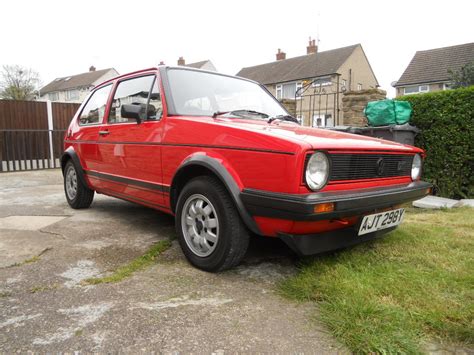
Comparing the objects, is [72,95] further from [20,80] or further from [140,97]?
[140,97]

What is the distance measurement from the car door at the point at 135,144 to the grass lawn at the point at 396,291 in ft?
5.19

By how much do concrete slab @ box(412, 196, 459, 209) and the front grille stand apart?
2460 millimetres

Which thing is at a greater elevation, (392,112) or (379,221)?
(392,112)

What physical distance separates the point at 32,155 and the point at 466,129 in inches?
440

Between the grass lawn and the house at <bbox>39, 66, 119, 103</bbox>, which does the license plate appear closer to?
the grass lawn

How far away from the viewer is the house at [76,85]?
46.6m

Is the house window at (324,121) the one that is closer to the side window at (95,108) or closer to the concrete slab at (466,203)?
the concrete slab at (466,203)

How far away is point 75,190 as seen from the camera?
16.1 feet

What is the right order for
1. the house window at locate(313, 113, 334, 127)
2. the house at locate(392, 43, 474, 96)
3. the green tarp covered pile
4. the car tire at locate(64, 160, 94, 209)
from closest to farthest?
the car tire at locate(64, 160, 94, 209) < the green tarp covered pile < the house window at locate(313, 113, 334, 127) < the house at locate(392, 43, 474, 96)

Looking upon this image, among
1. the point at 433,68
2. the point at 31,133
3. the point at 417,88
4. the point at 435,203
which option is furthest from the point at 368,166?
the point at 433,68

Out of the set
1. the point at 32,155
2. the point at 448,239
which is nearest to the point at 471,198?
the point at 448,239

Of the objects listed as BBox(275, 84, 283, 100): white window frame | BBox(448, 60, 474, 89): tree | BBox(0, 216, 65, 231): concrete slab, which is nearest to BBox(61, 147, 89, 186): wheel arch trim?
BBox(0, 216, 65, 231): concrete slab

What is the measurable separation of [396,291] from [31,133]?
11.7 metres

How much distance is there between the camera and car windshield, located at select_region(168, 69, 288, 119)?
320 cm
